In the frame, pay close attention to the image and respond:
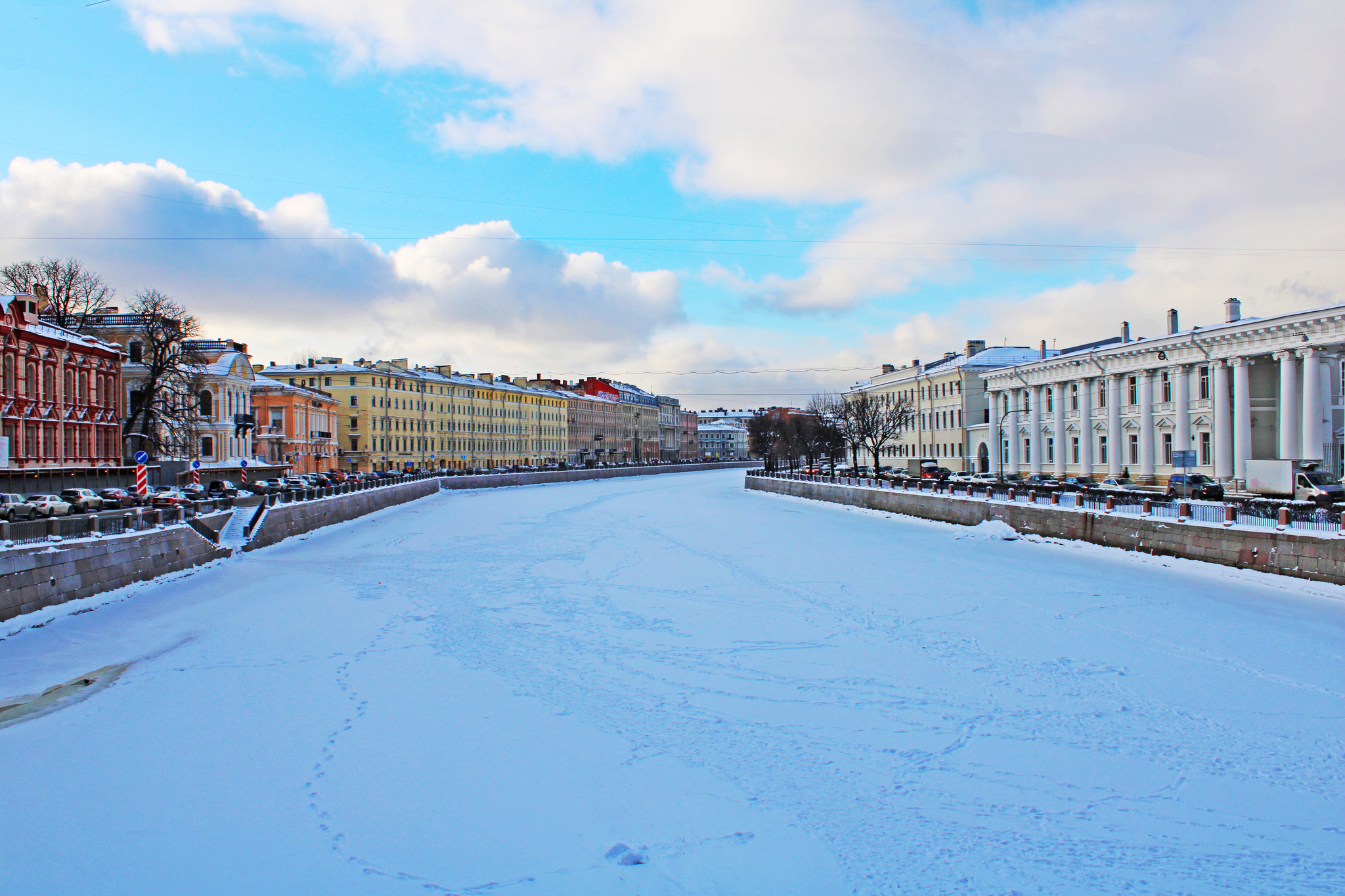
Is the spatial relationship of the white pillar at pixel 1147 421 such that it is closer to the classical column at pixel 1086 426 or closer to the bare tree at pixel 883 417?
the classical column at pixel 1086 426

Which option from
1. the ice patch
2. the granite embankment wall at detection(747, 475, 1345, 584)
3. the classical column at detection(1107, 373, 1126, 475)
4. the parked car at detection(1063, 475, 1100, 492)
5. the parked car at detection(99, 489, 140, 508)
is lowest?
the ice patch

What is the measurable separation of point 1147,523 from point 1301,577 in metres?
5.42

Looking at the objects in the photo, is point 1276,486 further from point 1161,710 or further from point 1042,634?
point 1161,710

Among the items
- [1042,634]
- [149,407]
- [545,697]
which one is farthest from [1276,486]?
[149,407]

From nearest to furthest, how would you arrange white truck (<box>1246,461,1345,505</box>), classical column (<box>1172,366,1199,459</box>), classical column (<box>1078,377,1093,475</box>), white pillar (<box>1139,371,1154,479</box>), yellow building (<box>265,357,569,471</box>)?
white truck (<box>1246,461,1345,505</box>) < classical column (<box>1172,366,1199,459</box>) < white pillar (<box>1139,371,1154,479</box>) < classical column (<box>1078,377,1093,475</box>) < yellow building (<box>265,357,569,471</box>)

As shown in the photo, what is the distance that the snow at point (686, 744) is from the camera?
21.5ft

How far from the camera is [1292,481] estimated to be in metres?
33.7

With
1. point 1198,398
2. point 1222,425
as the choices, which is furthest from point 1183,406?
point 1222,425

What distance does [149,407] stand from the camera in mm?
48438

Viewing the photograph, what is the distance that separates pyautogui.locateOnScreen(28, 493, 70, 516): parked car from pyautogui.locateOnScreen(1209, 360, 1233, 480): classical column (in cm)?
4983

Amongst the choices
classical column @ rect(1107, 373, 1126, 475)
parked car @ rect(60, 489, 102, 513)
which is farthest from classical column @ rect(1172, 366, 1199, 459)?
parked car @ rect(60, 489, 102, 513)

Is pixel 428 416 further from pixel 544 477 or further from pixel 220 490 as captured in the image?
pixel 220 490

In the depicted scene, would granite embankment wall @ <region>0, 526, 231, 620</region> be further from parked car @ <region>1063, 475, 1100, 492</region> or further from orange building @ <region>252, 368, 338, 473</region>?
orange building @ <region>252, 368, 338, 473</region>

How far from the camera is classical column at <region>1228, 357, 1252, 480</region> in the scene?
41.4 m
